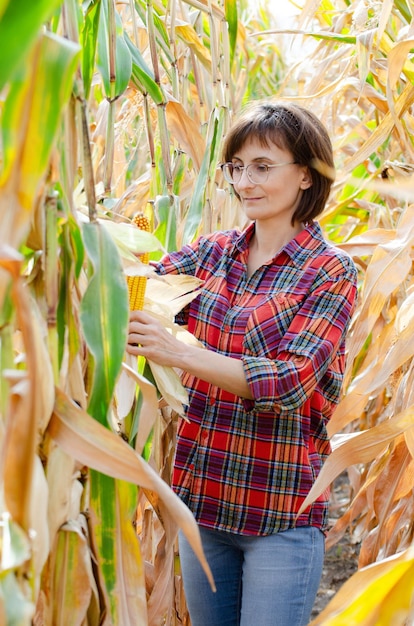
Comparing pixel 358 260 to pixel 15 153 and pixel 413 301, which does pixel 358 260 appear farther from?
pixel 15 153

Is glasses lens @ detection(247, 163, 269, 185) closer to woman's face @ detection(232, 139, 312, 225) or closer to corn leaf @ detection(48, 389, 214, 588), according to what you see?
woman's face @ detection(232, 139, 312, 225)

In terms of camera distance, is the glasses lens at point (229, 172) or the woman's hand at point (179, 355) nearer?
the woman's hand at point (179, 355)

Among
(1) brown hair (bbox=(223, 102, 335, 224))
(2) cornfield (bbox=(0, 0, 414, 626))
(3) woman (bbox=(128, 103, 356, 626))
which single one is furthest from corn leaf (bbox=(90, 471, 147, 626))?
(1) brown hair (bbox=(223, 102, 335, 224))

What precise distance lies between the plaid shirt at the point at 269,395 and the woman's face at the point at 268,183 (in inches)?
2.7

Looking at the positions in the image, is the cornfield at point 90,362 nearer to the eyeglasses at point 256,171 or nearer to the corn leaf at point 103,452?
the corn leaf at point 103,452

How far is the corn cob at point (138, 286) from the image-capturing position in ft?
3.60

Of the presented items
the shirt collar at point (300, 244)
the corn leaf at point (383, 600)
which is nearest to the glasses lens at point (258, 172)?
the shirt collar at point (300, 244)

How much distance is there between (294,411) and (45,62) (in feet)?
2.49

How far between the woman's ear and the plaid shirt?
0.07m

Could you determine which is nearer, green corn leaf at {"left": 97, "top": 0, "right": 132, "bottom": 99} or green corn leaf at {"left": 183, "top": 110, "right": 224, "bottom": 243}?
green corn leaf at {"left": 97, "top": 0, "right": 132, "bottom": 99}

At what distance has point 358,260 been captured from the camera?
211cm

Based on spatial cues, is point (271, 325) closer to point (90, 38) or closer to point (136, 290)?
point (136, 290)

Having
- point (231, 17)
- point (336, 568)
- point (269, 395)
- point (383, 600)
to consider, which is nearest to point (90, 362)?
point (269, 395)

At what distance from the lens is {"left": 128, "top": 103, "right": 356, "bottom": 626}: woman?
1.29 metres
